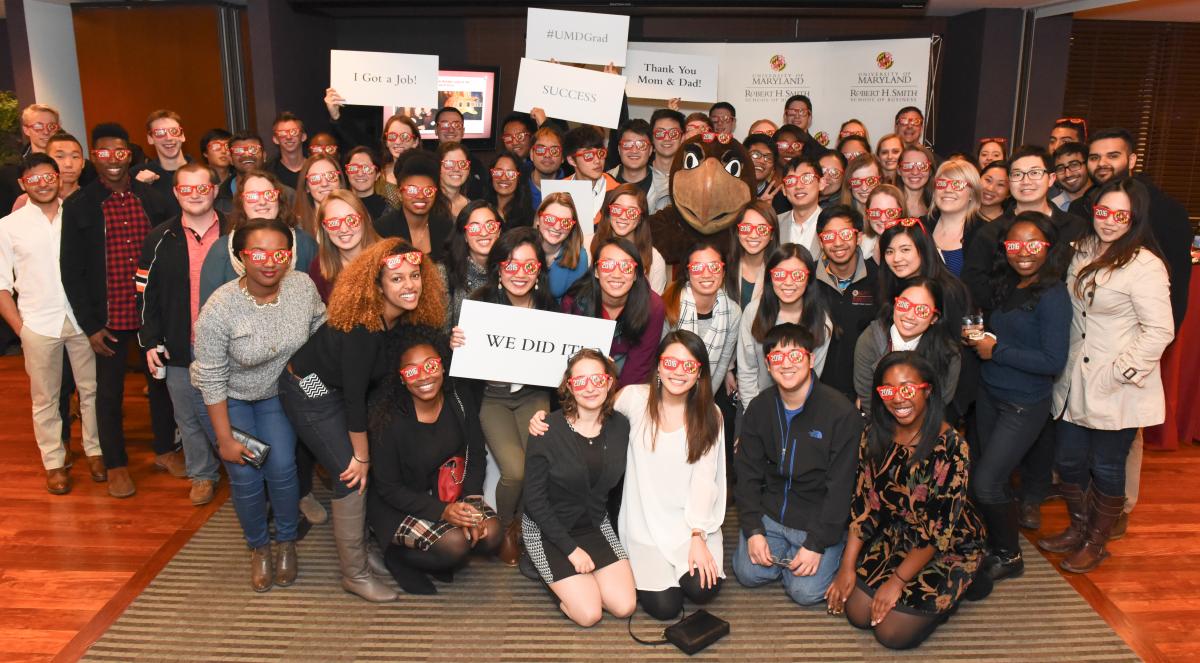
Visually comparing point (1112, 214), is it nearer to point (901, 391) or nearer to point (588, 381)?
point (901, 391)

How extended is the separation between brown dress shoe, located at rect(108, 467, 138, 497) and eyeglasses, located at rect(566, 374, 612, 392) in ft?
8.04

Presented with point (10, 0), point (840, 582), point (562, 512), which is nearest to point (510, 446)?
point (562, 512)

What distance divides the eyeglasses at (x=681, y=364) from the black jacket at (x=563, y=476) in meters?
0.31

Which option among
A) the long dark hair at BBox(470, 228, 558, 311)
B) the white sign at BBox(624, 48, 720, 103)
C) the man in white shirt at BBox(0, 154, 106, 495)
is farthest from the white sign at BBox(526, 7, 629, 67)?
the man in white shirt at BBox(0, 154, 106, 495)

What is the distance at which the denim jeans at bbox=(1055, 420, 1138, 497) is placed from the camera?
342 cm

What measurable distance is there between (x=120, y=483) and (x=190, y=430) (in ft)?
1.68

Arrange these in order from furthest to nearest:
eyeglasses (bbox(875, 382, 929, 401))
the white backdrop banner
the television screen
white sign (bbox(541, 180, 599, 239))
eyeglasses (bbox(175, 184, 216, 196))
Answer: the television screen < the white backdrop banner < white sign (bbox(541, 180, 599, 239)) < eyeglasses (bbox(175, 184, 216, 196)) < eyeglasses (bbox(875, 382, 929, 401))

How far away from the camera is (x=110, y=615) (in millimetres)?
3168

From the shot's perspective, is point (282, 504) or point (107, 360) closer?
point (282, 504)

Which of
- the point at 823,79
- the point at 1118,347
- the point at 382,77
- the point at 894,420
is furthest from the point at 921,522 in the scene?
the point at 823,79

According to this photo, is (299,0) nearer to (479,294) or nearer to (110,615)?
(479,294)

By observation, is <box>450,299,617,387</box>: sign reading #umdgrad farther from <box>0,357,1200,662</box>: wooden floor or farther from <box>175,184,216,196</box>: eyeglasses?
<box>0,357,1200,662</box>: wooden floor

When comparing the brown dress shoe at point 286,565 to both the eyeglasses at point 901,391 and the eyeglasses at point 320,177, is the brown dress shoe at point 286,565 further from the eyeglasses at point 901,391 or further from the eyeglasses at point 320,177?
the eyeglasses at point 901,391

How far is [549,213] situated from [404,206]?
74 centimetres
